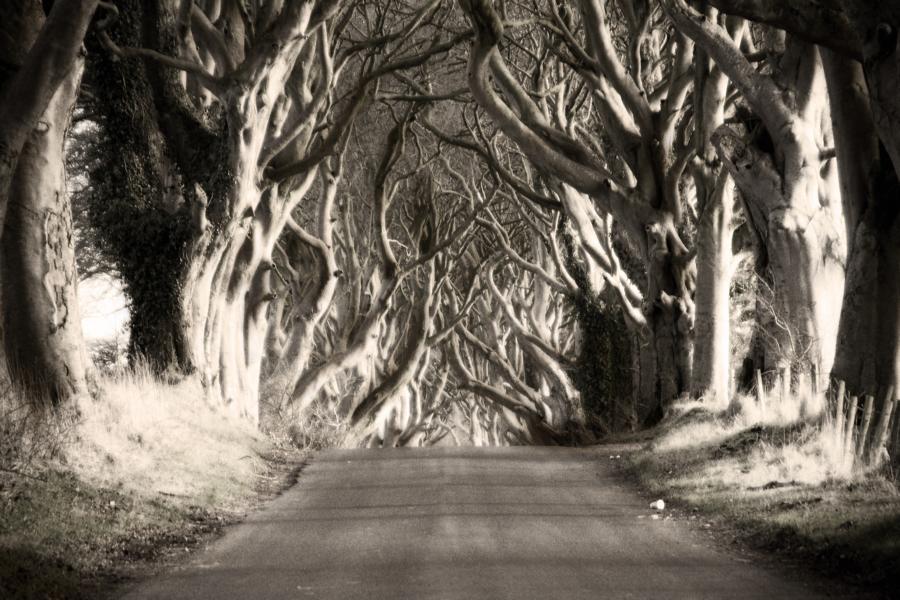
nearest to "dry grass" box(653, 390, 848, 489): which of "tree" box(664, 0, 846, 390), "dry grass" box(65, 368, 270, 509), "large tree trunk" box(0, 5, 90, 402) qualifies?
"tree" box(664, 0, 846, 390)

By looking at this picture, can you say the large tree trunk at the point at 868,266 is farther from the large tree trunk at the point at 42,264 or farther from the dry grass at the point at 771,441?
the large tree trunk at the point at 42,264

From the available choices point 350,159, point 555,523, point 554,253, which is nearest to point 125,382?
point 555,523

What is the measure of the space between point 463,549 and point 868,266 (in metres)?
4.71

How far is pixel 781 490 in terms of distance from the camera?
1049 cm

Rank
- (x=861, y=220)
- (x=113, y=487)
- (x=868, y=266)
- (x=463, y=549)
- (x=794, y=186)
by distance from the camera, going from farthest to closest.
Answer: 1. (x=794, y=186)
2. (x=861, y=220)
3. (x=868, y=266)
4. (x=113, y=487)
5. (x=463, y=549)

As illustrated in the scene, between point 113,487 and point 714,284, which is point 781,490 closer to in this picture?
point 113,487

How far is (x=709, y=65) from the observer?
54.5ft

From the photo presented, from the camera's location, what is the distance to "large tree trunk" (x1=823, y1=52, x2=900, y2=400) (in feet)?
35.7

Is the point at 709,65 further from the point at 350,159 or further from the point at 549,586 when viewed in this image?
the point at 350,159

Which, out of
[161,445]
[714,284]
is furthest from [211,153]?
[714,284]

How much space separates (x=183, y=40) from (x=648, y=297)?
8.00 meters

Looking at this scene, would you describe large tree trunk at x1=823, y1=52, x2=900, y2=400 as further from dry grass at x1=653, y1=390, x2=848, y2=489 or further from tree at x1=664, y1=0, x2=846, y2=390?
tree at x1=664, y1=0, x2=846, y2=390

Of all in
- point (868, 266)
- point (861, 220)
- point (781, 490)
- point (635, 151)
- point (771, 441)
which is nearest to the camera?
point (781, 490)

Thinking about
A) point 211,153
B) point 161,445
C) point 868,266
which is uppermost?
point 211,153
